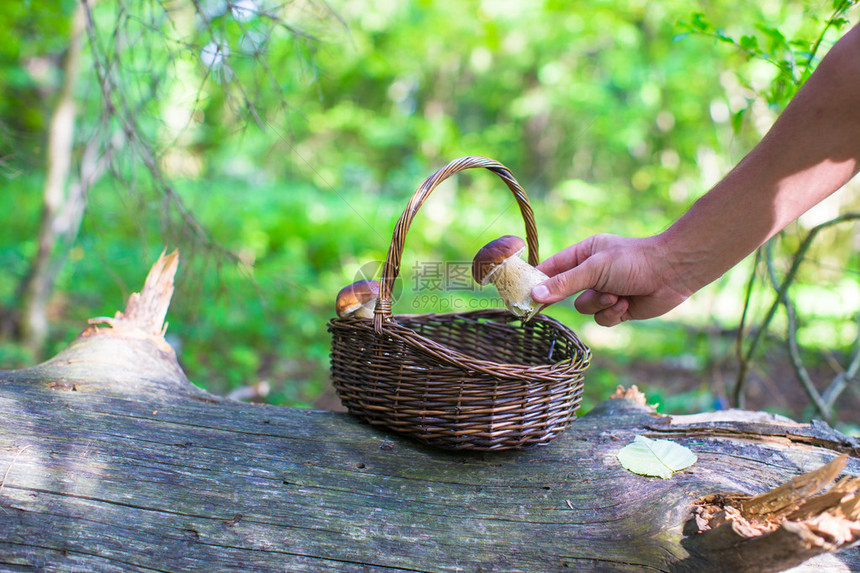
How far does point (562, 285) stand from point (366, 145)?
12.7 m

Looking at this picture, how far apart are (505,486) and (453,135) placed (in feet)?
33.1

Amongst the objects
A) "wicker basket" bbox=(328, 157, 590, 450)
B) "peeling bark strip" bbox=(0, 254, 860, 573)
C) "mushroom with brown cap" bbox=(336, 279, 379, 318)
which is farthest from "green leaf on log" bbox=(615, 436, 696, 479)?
"mushroom with brown cap" bbox=(336, 279, 379, 318)

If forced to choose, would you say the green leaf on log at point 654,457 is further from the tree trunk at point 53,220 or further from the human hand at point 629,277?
the tree trunk at point 53,220

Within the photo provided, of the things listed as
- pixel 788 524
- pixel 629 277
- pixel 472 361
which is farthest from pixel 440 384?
pixel 788 524

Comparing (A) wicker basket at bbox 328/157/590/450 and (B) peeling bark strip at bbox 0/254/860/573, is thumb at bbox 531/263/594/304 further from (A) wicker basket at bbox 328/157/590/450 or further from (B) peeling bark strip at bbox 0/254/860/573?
(B) peeling bark strip at bbox 0/254/860/573

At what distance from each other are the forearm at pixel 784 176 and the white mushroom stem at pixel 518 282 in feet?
1.49

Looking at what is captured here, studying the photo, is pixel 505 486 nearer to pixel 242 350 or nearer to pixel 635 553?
pixel 635 553

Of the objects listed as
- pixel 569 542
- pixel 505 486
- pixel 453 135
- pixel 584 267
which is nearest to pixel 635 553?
pixel 569 542

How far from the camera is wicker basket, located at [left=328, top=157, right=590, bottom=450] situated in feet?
4.92

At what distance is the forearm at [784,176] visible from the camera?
121 centimetres

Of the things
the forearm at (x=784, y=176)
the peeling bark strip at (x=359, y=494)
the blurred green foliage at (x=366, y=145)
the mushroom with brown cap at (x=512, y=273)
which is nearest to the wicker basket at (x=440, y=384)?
the peeling bark strip at (x=359, y=494)

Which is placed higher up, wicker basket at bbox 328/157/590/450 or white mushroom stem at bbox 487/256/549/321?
white mushroom stem at bbox 487/256/549/321

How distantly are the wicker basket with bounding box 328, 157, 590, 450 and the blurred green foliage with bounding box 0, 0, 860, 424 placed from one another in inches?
29.6

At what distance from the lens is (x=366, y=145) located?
13.6 meters
